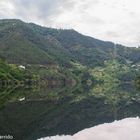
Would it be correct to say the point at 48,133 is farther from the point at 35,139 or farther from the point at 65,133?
the point at 35,139

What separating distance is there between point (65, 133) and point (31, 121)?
11543 mm

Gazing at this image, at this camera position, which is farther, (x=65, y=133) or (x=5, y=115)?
(x=5, y=115)

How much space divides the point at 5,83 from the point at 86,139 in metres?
158

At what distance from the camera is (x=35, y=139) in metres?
40.8

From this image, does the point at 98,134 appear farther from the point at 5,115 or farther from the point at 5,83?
the point at 5,83

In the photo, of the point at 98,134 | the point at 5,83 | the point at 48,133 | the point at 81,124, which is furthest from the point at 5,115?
the point at 5,83

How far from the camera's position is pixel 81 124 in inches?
2272

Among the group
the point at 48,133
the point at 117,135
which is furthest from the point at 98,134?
the point at 48,133

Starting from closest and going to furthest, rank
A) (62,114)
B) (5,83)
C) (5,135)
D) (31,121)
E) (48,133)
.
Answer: (5,135), (48,133), (31,121), (62,114), (5,83)

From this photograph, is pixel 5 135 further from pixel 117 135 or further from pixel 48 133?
pixel 117 135

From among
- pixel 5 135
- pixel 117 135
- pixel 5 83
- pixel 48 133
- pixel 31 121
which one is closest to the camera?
pixel 5 135

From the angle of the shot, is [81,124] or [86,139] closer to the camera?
[86,139]

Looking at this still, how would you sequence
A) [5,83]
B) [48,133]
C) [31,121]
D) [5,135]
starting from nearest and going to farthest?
[5,135] < [48,133] < [31,121] < [5,83]

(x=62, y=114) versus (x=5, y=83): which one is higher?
(x=5, y=83)
